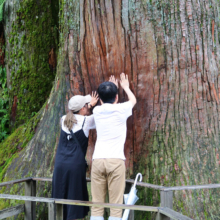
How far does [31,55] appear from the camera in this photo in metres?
7.55

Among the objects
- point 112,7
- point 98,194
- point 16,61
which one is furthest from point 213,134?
point 16,61

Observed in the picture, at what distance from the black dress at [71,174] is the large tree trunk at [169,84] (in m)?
0.78

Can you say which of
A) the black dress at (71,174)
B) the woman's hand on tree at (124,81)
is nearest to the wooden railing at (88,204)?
the black dress at (71,174)

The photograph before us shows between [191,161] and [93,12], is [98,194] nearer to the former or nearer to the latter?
[191,161]

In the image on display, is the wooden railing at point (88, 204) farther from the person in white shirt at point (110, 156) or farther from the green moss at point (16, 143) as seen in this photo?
the green moss at point (16, 143)

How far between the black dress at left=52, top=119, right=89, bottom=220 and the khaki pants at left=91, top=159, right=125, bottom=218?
0.67 feet

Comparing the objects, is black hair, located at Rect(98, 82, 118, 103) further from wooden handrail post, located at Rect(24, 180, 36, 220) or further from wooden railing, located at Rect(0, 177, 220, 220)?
wooden handrail post, located at Rect(24, 180, 36, 220)

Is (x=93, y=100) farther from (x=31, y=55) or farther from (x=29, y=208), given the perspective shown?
(x=31, y=55)

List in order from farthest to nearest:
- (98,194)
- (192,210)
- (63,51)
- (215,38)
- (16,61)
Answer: (16,61)
(63,51)
(215,38)
(192,210)
(98,194)

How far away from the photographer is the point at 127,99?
4211 mm

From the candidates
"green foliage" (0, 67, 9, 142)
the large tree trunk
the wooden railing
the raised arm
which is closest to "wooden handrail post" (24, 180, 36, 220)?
the wooden railing

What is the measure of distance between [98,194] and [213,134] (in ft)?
5.77

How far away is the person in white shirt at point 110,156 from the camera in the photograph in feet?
11.6

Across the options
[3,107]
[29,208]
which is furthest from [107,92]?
[3,107]
